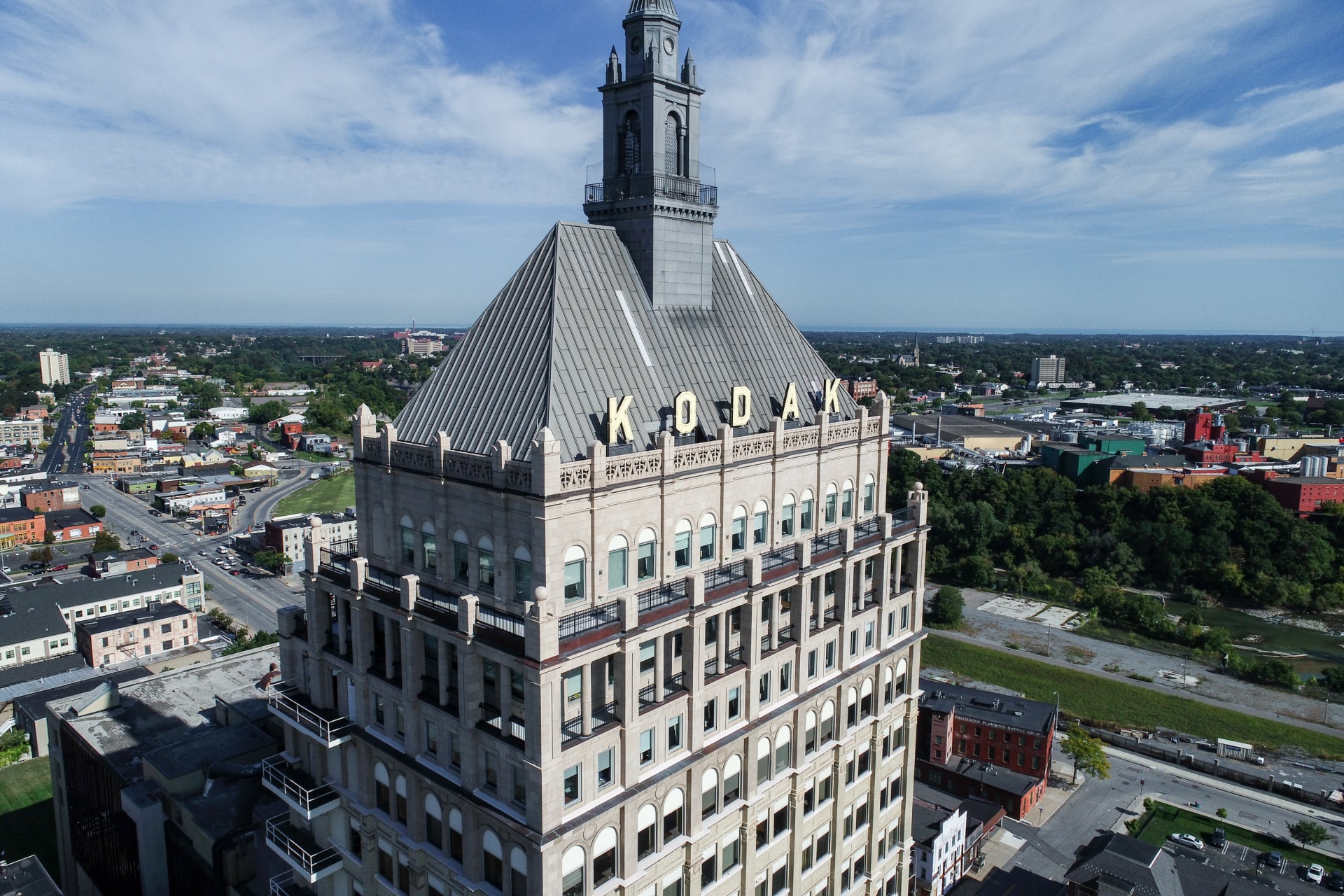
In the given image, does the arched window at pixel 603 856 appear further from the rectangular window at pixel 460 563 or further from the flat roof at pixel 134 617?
the flat roof at pixel 134 617

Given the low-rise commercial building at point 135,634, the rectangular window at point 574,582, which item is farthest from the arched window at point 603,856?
the low-rise commercial building at point 135,634

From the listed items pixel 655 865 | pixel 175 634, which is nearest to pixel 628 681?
pixel 655 865

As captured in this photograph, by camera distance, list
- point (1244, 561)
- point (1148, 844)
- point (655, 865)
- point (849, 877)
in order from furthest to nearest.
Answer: point (1244, 561)
point (1148, 844)
point (849, 877)
point (655, 865)

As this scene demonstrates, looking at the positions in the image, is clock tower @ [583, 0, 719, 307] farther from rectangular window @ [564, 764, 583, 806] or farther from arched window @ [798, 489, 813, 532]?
rectangular window @ [564, 764, 583, 806]

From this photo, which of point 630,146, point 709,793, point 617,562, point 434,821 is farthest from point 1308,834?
point 630,146

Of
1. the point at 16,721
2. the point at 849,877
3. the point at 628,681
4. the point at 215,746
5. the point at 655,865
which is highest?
the point at 628,681

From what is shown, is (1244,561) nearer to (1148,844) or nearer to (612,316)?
(1148,844)

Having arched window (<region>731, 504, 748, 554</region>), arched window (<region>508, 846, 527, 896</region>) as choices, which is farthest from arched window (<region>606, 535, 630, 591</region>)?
arched window (<region>508, 846, 527, 896</region>)
